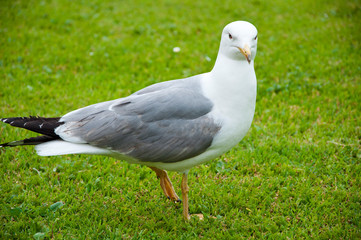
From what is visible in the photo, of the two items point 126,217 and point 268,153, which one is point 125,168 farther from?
point 268,153

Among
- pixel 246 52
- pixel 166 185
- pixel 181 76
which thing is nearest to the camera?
pixel 246 52

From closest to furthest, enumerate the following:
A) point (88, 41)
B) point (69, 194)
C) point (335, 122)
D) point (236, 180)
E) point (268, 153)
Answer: point (69, 194) < point (236, 180) < point (268, 153) < point (335, 122) < point (88, 41)

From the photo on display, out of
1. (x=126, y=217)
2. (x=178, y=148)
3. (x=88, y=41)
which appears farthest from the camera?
(x=88, y=41)

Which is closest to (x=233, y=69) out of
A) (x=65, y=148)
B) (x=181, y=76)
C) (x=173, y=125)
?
(x=173, y=125)

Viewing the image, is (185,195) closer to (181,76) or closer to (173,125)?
(173,125)

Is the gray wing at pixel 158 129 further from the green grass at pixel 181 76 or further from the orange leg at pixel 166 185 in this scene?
the green grass at pixel 181 76

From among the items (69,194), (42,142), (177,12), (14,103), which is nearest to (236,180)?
(69,194)

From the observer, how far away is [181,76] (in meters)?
5.75

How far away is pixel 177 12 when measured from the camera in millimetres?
7984

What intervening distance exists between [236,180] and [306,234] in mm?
909

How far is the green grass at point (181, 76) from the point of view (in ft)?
11.0

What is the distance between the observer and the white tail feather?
296 centimetres

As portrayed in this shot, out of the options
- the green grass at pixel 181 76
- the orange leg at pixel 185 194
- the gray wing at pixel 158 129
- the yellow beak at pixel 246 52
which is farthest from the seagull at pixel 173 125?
the green grass at pixel 181 76

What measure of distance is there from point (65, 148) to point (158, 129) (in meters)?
0.74
